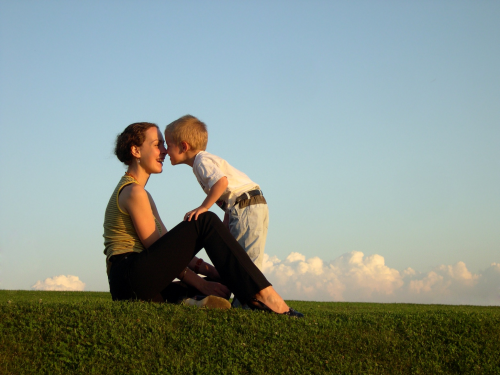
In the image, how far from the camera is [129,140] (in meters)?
5.08

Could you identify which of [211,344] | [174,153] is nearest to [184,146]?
[174,153]

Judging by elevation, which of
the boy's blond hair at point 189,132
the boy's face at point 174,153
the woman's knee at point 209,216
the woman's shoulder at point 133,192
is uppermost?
the boy's blond hair at point 189,132

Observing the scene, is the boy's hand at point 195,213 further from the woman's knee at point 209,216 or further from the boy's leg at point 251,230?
the boy's leg at point 251,230

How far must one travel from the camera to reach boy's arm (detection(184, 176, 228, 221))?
14.6 feet

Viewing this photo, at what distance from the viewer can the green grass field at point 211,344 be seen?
13.2 ft

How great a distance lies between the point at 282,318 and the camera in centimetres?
455

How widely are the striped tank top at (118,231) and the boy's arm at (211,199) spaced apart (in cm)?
66

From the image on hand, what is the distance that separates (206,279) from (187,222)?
124 cm

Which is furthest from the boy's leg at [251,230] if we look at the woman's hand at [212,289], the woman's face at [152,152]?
the woman's face at [152,152]

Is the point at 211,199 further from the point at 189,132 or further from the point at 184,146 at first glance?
the point at 189,132

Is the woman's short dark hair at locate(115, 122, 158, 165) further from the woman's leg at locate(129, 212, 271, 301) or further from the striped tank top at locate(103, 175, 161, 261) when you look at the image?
the woman's leg at locate(129, 212, 271, 301)

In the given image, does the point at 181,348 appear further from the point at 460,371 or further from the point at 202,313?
the point at 460,371

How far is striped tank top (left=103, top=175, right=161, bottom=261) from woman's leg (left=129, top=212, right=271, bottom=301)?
1.16 ft

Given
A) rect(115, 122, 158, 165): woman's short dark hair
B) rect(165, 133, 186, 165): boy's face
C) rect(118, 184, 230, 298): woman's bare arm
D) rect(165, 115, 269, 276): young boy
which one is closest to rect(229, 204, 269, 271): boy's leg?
rect(165, 115, 269, 276): young boy
